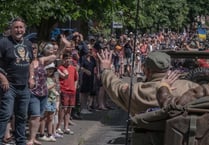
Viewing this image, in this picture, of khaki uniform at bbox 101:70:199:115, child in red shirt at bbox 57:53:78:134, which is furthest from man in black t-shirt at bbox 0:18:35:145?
khaki uniform at bbox 101:70:199:115

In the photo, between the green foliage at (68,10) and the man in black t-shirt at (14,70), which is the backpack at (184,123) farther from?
the man in black t-shirt at (14,70)

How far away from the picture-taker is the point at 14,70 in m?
7.67

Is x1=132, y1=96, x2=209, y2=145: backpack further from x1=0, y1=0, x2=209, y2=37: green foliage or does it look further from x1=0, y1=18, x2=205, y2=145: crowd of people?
x1=0, y1=0, x2=209, y2=37: green foliage

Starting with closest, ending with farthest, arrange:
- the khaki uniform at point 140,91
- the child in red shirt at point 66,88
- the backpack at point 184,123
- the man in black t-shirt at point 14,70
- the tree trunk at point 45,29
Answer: the backpack at point 184,123
the khaki uniform at point 140,91
the man in black t-shirt at point 14,70
the child in red shirt at point 66,88
the tree trunk at point 45,29

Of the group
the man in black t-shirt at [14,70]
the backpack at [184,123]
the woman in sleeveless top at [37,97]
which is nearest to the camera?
the backpack at [184,123]

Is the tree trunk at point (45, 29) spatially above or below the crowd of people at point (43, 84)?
above

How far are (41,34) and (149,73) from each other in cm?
1066

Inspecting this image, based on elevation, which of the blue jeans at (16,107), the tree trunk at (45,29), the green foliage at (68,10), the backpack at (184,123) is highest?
the green foliage at (68,10)

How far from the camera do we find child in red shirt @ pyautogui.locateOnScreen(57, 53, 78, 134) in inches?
421

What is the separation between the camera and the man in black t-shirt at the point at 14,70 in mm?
7605

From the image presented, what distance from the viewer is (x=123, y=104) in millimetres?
4789

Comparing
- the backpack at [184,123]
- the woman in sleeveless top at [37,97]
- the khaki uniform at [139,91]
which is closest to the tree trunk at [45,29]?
the woman in sleeveless top at [37,97]

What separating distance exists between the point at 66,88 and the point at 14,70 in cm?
319

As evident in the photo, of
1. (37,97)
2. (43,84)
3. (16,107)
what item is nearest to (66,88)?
(43,84)
